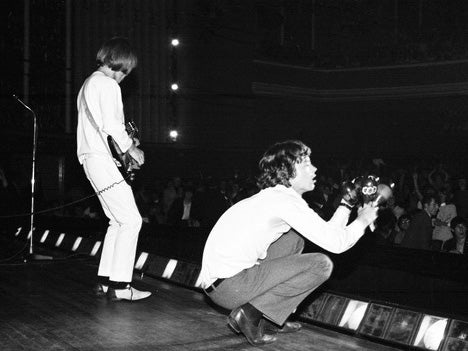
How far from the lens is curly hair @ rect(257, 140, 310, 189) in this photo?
10.5 feet

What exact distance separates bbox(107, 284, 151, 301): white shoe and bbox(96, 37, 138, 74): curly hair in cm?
123

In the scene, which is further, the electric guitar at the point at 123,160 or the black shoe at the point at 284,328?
the electric guitar at the point at 123,160

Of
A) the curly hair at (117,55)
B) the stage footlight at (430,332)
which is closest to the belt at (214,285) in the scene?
the stage footlight at (430,332)

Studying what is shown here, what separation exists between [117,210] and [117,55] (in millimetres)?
859

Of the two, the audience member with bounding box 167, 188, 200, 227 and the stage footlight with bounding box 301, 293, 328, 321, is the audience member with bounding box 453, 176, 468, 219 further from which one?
the stage footlight with bounding box 301, 293, 328, 321

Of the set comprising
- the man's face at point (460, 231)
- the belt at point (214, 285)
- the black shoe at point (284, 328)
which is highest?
the belt at point (214, 285)

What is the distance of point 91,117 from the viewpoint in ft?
13.1

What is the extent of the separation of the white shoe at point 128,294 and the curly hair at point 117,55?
1234 millimetres

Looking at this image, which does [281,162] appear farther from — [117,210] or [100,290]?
[100,290]

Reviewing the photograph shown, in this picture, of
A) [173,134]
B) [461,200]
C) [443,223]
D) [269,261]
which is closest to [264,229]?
[269,261]

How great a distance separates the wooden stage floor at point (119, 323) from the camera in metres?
3.12

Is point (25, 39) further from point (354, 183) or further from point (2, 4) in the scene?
point (354, 183)

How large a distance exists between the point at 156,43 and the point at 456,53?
25.6 feet

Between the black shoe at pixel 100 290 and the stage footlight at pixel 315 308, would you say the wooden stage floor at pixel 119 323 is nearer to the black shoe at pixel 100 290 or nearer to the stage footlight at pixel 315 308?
the black shoe at pixel 100 290
